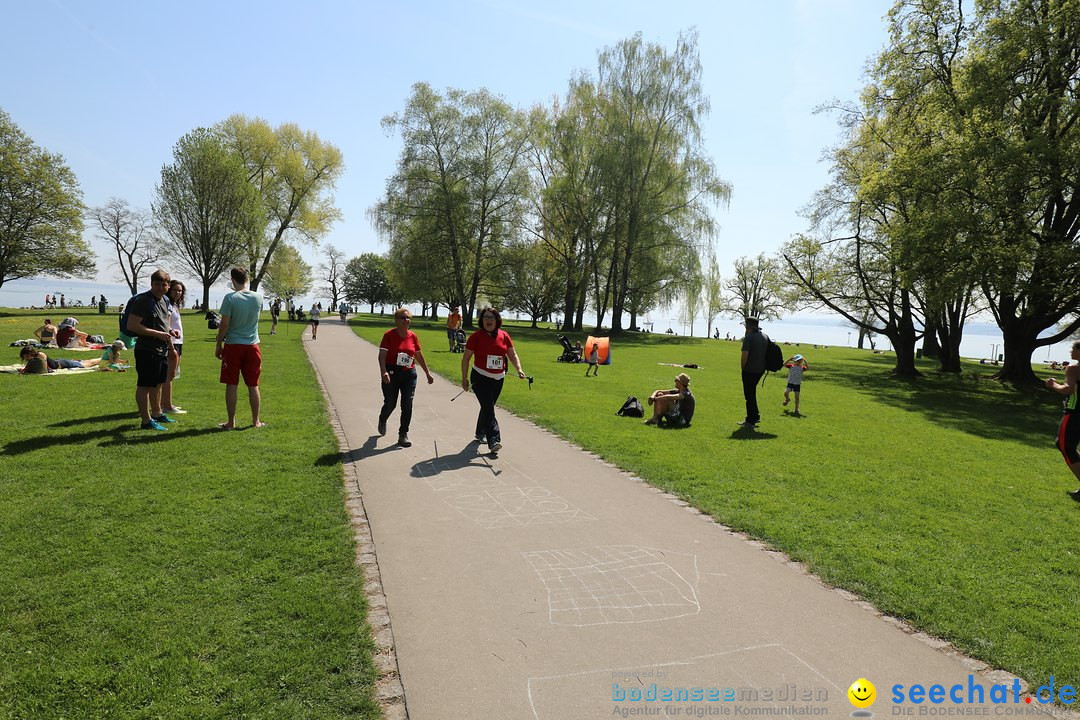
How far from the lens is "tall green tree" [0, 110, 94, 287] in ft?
123

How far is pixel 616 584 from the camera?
4102 millimetres

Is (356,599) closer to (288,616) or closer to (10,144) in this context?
(288,616)

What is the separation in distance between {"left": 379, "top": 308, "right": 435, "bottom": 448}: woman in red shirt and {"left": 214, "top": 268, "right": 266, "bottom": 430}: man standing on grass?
1780 mm

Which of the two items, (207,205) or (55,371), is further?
(207,205)

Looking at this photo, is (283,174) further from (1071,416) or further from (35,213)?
(1071,416)

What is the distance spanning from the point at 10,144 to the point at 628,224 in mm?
41645

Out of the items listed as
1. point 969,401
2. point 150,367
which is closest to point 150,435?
point 150,367

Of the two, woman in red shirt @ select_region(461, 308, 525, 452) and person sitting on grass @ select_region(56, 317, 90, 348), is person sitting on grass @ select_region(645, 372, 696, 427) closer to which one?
woman in red shirt @ select_region(461, 308, 525, 452)

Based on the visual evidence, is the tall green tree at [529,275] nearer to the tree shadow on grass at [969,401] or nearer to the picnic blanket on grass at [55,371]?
→ the tree shadow on grass at [969,401]

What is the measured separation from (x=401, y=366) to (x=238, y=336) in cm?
232

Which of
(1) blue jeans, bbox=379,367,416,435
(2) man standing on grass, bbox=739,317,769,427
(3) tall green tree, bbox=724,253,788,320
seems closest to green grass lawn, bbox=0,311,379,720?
(1) blue jeans, bbox=379,367,416,435

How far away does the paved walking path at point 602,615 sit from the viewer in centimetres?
290

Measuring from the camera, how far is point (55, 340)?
1662 cm

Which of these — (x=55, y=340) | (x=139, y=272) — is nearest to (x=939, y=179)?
(x=55, y=340)
